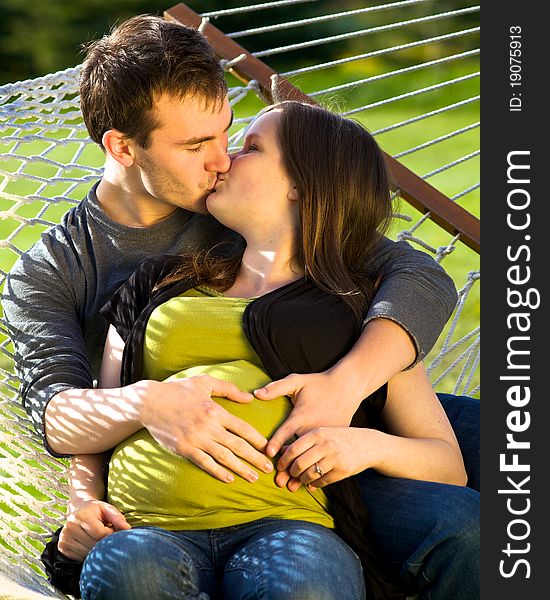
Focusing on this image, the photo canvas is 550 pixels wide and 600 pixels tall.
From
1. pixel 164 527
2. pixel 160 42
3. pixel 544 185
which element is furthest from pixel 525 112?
pixel 164 527

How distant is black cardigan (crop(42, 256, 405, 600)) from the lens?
1.62m

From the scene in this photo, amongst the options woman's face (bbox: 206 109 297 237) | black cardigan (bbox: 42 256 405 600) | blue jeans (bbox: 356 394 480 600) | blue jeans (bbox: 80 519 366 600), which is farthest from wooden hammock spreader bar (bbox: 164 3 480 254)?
blue jeans (bbox: 80 519 366 600)

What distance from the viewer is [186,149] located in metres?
1.91

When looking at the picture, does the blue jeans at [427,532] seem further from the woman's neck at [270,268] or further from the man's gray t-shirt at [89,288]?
the woman's neck at [270,268]

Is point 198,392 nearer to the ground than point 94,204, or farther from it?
nearer to the ground

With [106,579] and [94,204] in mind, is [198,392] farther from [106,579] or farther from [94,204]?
[94,204]

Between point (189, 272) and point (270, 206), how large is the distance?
0.57ft

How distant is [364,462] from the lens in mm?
1610

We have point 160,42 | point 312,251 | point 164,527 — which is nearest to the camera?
point 164,527

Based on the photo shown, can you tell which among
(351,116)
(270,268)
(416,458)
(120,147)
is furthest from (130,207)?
(351,116)

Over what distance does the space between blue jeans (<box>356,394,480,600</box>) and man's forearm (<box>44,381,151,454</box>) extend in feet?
1.20

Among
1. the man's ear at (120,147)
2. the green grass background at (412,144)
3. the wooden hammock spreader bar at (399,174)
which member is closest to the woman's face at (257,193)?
the man's ear at (120,147)

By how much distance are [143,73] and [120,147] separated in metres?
0.15

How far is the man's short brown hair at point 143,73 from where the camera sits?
1.91 meters
